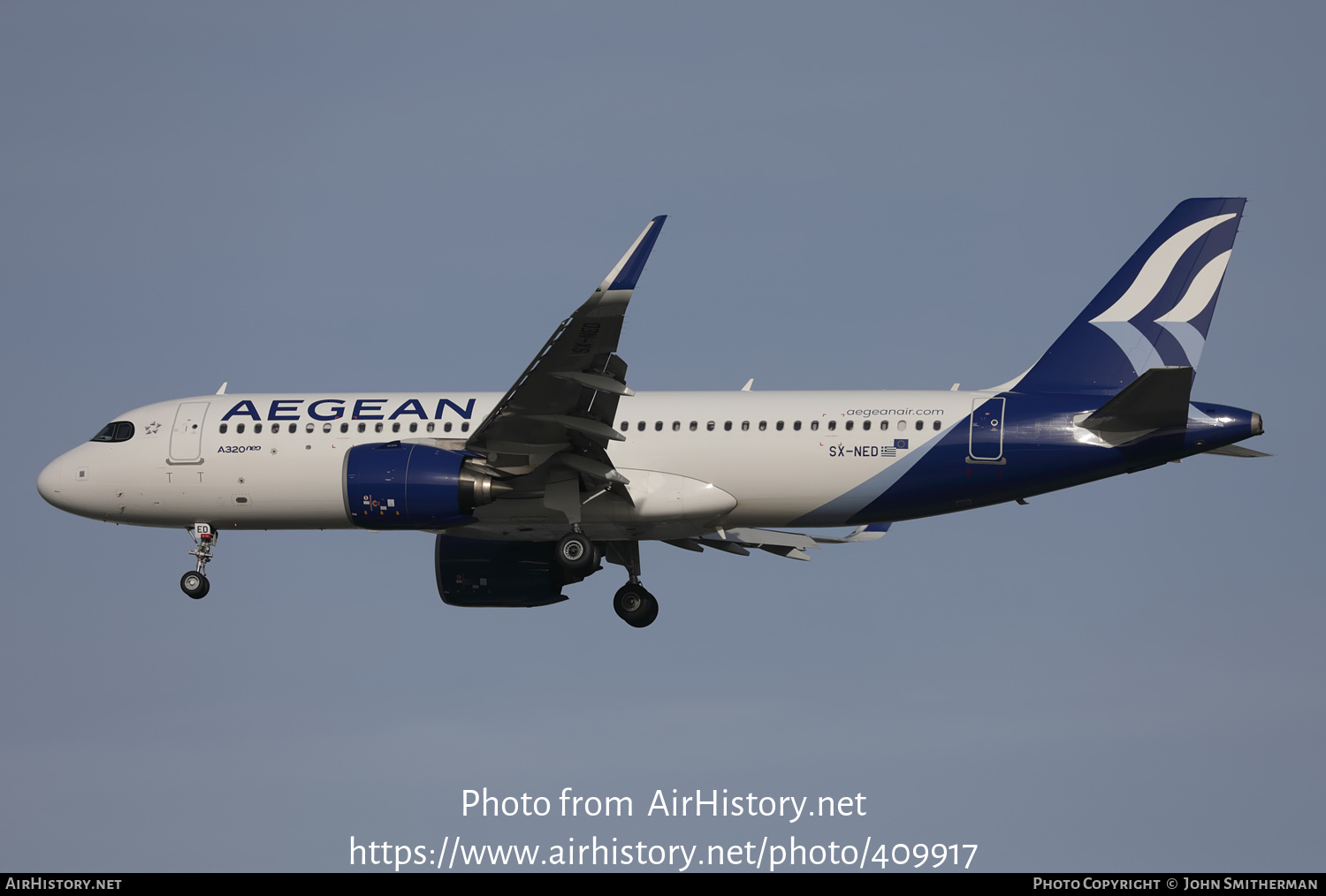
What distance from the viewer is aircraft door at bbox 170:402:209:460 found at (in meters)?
35.7

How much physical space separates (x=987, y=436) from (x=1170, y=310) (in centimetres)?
497

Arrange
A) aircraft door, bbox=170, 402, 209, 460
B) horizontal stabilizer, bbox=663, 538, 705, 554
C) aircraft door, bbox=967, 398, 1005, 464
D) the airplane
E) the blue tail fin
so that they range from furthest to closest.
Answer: horizontal stabilizer, bbox=663, 538, 705, 554 → aircraft door, bbox=170, 402, 209, 460 → the blue tail fin → aircraft door, bbox=967, 398, 1005, 464 → the airplane

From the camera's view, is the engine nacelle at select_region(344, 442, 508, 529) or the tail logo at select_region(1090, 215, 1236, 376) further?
the tail logo at select_region(1090, 215, 1236, 376)

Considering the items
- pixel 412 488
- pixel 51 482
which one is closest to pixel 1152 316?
pixel 412 488

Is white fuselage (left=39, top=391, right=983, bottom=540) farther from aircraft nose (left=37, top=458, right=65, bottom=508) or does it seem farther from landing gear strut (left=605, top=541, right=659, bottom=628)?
landing gear strut (left=605, top=541, right=659, bottom=628)

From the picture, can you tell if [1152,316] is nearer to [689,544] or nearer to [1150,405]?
[1150,405]

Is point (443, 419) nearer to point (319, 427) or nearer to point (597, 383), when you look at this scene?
point (319, 427)

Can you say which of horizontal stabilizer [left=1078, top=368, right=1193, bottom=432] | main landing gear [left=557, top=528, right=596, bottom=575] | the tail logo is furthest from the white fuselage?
the tail logo

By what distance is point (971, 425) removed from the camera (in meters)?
32.7

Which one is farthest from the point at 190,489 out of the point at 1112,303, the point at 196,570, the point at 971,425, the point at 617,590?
the point at 1112,303

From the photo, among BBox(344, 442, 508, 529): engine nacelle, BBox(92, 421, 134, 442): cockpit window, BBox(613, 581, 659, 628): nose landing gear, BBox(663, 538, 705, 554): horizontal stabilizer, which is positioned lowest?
BBox(613, 581, 659, 628): nose landing gear

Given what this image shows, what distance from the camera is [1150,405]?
102 ft

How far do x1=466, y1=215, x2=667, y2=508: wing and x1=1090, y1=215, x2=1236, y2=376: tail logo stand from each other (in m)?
10.6

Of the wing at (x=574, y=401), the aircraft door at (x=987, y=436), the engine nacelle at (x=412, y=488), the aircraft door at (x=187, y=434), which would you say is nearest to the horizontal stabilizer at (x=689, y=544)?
the wing at (x=574, y=401)
